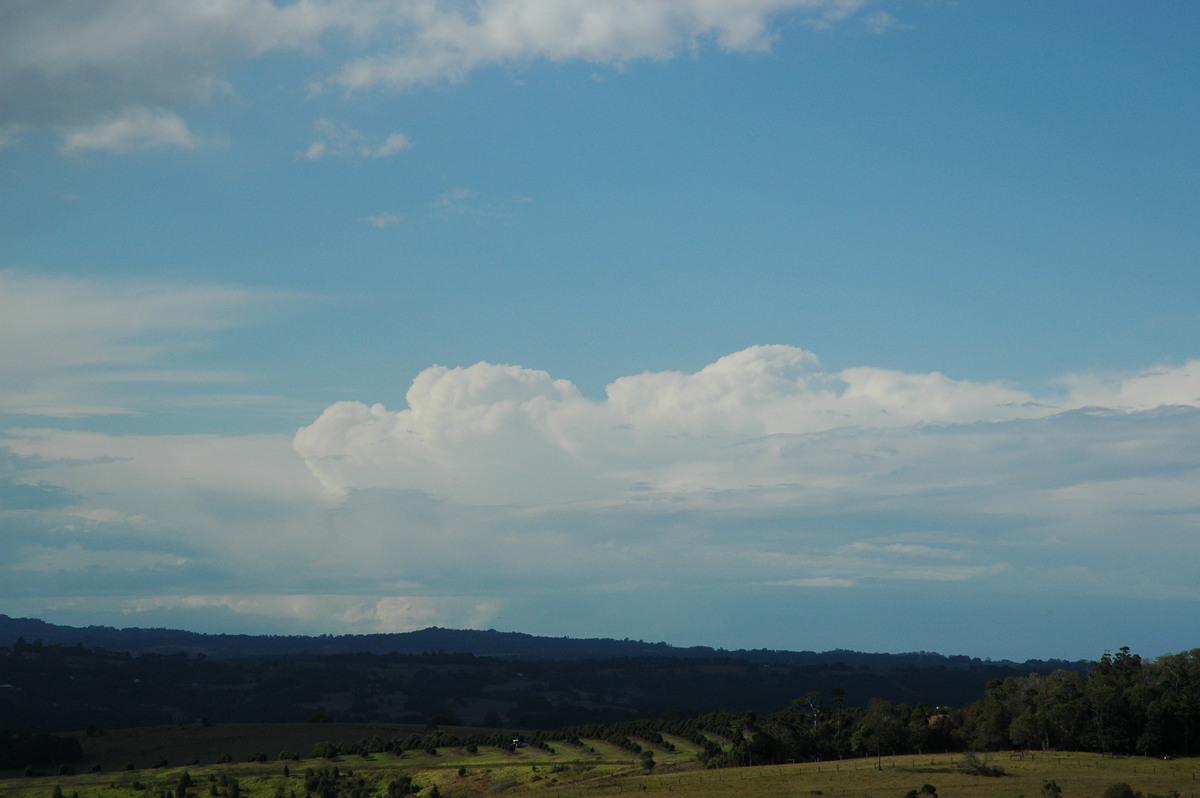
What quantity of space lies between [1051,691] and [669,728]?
52.8m

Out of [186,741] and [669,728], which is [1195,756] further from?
[186,741]

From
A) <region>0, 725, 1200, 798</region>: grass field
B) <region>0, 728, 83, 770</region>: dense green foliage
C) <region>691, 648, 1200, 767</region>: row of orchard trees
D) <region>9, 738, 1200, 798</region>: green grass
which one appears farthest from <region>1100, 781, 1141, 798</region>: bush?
<region>0, 728, 83, 770</region>: dense green foliage

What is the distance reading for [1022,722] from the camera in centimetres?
11856

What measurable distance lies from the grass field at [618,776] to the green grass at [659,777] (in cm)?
11

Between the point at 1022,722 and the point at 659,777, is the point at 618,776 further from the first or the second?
the point at 1022,722

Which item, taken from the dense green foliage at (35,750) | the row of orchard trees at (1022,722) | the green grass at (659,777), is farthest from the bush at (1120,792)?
the dense green foliage at (35,750)

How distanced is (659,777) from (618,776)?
4.50 meters

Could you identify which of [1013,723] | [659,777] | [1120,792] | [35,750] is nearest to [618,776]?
[659,777]

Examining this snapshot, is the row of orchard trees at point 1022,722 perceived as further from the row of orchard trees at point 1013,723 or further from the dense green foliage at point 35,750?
the dense green foliage at point 35,750

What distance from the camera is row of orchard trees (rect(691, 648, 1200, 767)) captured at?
112938mm

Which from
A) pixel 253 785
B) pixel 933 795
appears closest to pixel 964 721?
pixel 933 795

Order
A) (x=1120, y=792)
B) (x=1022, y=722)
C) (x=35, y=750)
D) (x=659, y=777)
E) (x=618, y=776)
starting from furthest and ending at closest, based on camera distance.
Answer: (x=35, y=750), (x=1022, y=722), (x=618, y=776), (x=659, y=777), (x=1120, y=792)

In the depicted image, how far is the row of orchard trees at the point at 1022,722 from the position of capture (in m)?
113

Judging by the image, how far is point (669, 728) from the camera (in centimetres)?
15425
